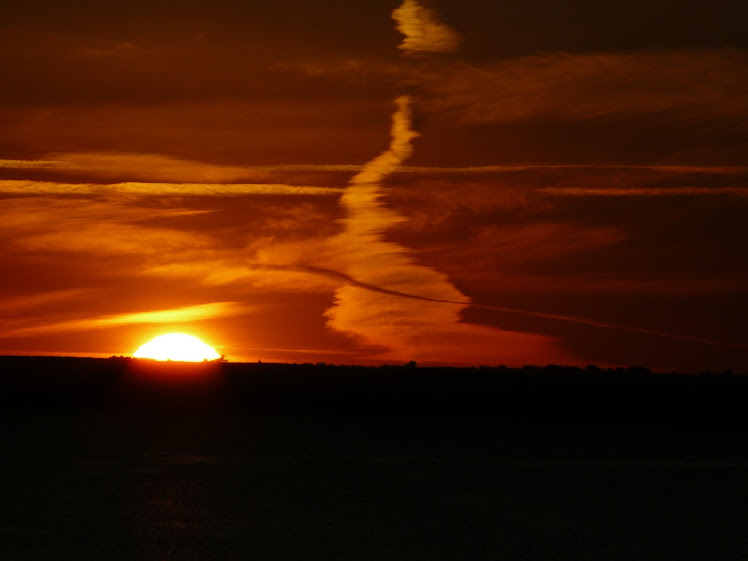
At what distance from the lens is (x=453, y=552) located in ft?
48.2

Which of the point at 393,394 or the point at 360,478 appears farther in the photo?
the point at 393,394

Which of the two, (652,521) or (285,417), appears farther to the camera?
(285,417)

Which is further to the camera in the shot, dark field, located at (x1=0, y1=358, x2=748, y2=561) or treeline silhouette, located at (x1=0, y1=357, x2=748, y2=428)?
treeline silhouette, located at (x1=0, y1=357, x2=748, y2=428)

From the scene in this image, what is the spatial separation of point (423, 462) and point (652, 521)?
623 cm

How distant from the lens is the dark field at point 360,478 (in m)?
15.2

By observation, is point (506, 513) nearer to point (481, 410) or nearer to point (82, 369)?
point (481, 410)

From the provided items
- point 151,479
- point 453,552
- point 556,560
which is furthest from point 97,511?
point 556,560

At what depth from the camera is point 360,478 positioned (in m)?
20.5

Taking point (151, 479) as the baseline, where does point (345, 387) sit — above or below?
above

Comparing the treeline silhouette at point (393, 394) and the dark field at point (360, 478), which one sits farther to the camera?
the treeline silhouette at point (393, 394)

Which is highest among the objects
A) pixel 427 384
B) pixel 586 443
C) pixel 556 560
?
pixel 427 384

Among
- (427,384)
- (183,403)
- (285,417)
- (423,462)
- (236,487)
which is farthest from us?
(427,384)

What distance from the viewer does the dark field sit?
15156 millimetres

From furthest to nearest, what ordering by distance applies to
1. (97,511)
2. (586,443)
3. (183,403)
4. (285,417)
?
(183,403) → (285,417) → (586,443) → (97,511)
